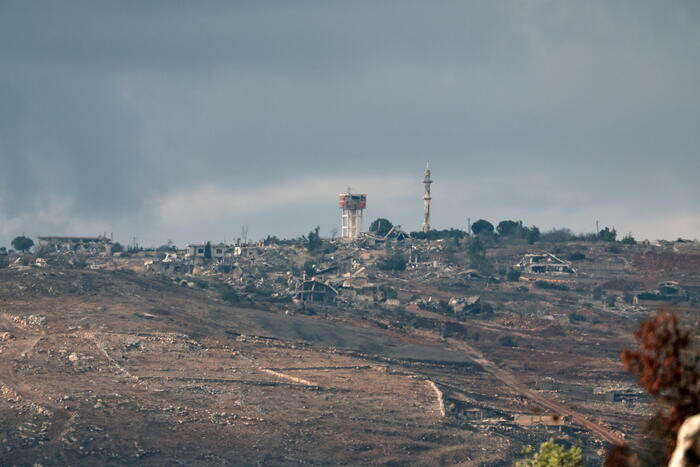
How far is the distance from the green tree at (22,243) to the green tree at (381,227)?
164 ft

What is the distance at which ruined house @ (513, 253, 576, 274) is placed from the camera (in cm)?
12431

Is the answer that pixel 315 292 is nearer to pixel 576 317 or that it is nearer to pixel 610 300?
pixel 576 317

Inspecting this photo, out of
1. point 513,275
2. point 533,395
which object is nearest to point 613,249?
point 513,275

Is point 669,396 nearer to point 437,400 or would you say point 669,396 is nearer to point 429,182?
point 437,400

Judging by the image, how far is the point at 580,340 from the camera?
292 feet

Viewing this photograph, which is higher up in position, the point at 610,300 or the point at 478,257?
the point at 478,257

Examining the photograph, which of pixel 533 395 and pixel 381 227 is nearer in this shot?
pixel 533 395

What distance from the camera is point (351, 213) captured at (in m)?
149

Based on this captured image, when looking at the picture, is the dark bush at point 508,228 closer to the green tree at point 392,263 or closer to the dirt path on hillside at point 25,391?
the green tree at point 392,263

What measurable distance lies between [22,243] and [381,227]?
172 ft

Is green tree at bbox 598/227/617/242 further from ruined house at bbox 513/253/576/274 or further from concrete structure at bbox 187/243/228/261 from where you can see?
concrete structure at bbox 187/243/228/261

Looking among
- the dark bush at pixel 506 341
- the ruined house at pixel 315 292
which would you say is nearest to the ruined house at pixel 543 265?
the ruined house at pixel 315 292

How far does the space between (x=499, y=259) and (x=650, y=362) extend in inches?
4627

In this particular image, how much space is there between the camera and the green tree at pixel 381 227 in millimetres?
148000
